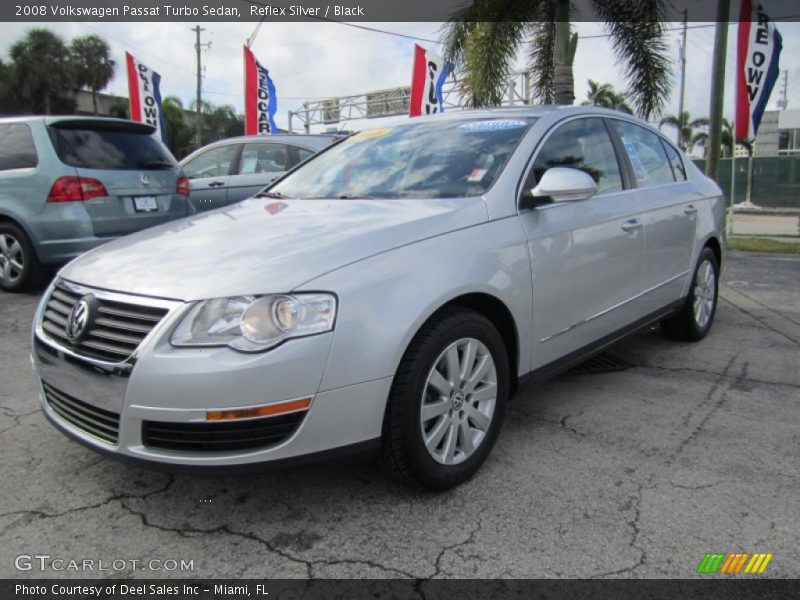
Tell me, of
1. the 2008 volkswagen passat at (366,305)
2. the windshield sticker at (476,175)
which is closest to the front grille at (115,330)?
the 2008 volkswagen passat at (366,305)

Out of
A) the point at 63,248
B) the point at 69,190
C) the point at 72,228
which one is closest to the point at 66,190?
the point at 69,190

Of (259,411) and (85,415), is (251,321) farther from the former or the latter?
(85,415)

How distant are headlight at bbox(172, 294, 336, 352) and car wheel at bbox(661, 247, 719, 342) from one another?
3.36 m

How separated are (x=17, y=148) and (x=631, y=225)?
18.1ft

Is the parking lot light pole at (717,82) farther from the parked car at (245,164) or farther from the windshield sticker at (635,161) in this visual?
the windshield sticker at (635,161)

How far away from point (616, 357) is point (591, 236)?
4.95 feet

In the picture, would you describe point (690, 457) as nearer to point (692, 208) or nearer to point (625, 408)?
point (625, 408)

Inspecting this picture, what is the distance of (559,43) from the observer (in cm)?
1088

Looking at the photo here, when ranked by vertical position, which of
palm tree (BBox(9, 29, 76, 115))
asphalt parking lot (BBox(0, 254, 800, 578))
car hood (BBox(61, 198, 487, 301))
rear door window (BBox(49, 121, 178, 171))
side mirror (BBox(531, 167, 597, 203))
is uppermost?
palm tree (BBox(9, 29, 76, 115))

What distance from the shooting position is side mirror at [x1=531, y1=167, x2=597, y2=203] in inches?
116

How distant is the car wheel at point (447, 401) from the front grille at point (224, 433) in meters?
0.40

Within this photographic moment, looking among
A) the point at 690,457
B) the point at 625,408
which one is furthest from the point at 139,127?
the point at 690,457

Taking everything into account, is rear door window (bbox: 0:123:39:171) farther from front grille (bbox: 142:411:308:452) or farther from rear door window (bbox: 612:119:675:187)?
rear door window (bbox: 612:119:675:187)

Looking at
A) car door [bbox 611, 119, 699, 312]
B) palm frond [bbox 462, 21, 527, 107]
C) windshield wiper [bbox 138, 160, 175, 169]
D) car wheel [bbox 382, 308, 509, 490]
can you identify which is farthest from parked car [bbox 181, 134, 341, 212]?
car wheel [bbox 382, 308, 509, 490]
